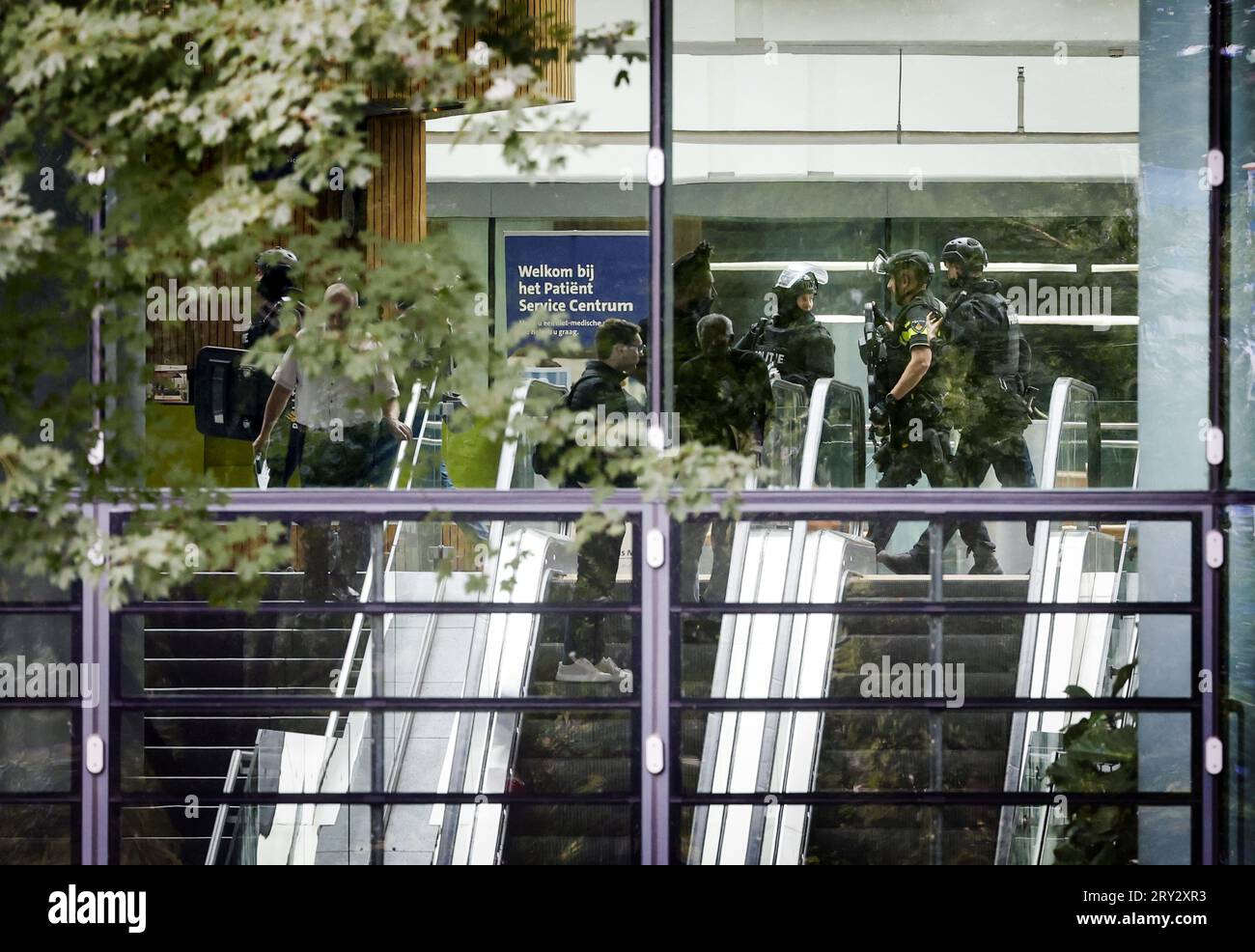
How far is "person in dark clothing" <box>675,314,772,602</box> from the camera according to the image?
14.9 feet

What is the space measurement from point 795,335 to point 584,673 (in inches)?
64.9

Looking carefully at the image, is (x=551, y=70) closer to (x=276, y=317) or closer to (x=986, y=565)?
(x=276, y=317)

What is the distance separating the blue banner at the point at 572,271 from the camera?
5266 mm

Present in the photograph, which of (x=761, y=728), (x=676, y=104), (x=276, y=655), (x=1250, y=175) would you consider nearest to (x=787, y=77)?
(x=676, y=104)

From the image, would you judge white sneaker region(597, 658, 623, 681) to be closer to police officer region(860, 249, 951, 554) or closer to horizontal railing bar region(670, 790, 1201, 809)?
horizontal railing bar region(670, 790, 1201, 809)

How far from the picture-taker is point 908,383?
17.3ft

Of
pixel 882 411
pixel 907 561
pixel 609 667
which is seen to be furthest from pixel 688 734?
pixel 882 411

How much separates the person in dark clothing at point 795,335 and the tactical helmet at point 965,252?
0.49m

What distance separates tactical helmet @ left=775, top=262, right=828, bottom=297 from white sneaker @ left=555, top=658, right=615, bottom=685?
185 cm

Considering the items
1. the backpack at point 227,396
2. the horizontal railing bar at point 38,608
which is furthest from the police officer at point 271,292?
the horizontal railing bar at point 38,608

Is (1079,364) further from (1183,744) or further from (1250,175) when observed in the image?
(1183,744)

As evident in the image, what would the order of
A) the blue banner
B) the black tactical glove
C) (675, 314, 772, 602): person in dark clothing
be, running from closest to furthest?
(675, 314, 772, 602): person in dark clothing → the black tactical glove → the blue banner

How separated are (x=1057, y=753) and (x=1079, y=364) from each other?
143 centimetres

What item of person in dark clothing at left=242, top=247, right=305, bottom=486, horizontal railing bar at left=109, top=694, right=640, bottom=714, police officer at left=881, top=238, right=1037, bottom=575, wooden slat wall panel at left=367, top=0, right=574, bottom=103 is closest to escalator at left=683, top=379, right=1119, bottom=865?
horizontal railing bar at left=109, top=694, right=640, bottom=714
